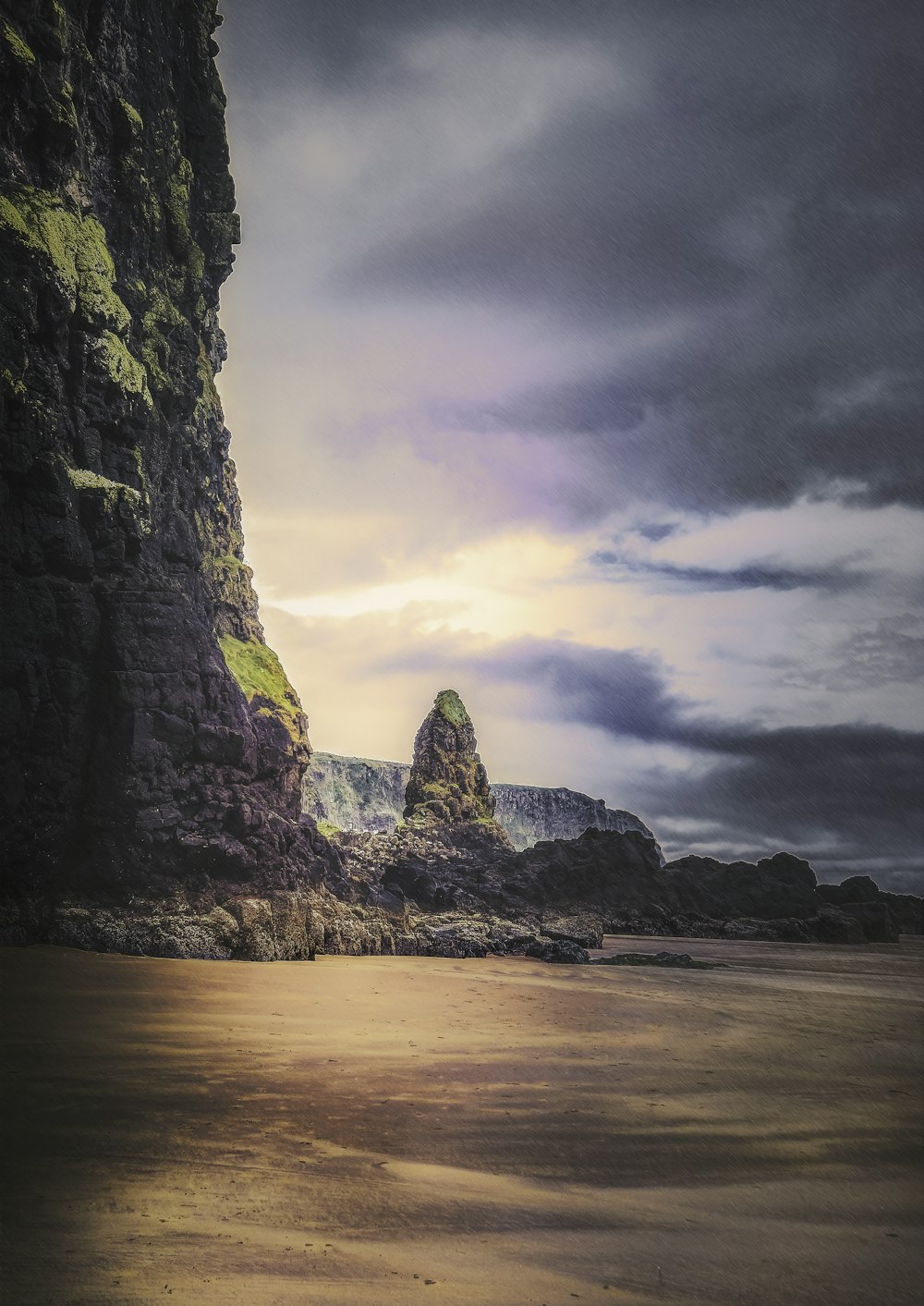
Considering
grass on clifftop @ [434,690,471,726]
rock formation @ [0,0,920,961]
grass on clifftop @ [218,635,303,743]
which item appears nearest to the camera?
rock formation @ [0,0,920,961]

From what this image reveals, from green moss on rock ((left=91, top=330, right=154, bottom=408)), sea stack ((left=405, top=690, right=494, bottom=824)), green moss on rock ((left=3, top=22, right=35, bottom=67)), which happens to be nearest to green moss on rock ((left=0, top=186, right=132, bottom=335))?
green moss on rock ((left=91, top=330, right=154, bottom=408))

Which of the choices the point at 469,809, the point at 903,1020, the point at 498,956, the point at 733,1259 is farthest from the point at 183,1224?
the point at 469,809

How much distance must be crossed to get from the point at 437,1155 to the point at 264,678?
39.4m

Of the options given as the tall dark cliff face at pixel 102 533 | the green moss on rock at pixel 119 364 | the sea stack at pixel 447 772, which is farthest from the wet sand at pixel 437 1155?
the sea stack at pixel 447 772

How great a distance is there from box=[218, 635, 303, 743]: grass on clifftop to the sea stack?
3727cm

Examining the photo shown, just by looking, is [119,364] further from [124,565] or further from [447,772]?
[447,772]

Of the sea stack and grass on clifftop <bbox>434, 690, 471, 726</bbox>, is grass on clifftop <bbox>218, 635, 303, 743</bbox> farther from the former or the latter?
grass on clifftop <bbox>434, 690, 471, 726</bbox>

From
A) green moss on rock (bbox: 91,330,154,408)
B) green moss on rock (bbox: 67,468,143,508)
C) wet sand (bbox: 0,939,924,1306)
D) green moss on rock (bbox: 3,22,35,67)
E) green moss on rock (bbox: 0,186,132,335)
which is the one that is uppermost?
green moss on rock (bbox: 3,22,35,67)

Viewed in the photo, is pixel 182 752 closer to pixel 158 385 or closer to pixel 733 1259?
pixel 158 385

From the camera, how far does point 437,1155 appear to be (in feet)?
21.3

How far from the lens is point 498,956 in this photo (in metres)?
Answer: 27.9

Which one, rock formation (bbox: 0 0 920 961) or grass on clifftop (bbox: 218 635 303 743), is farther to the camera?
grass on clifftop (bbox: 218 635 303 743)

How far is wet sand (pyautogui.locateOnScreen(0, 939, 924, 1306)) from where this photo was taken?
447 centimetres

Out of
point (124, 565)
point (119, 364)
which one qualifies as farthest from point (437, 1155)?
point (119, 364)
